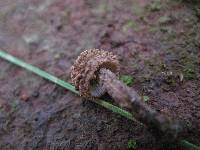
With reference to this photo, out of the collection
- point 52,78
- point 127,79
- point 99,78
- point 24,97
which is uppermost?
point 99,78

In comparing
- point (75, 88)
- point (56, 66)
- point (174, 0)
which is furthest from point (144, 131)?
point (174, 0)

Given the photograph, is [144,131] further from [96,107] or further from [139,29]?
[139,29]

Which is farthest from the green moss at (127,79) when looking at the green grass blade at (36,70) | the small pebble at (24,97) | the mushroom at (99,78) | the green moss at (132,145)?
the small pebble at (24,97)

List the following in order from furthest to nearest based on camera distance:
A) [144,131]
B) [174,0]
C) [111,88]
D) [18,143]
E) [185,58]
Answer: [174,0] → [185,58] → [18,143] → [144,131] → [111,88]

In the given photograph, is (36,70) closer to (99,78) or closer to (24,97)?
(24,97)

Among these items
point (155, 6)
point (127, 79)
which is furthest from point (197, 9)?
point (127, 79)
